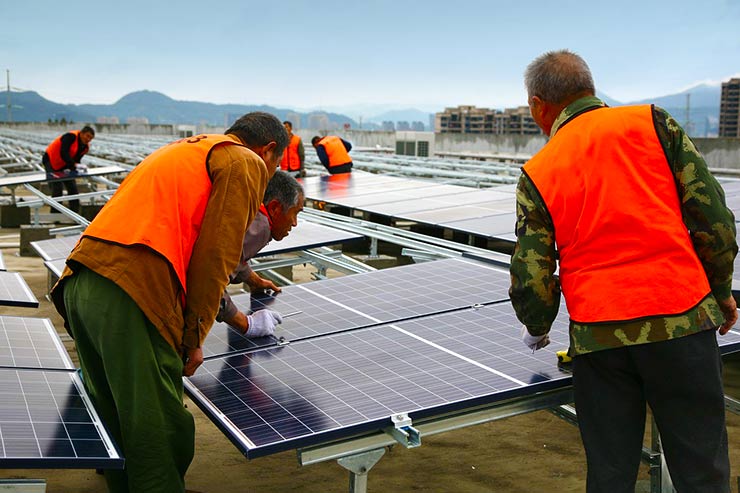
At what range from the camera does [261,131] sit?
3572 millimetres

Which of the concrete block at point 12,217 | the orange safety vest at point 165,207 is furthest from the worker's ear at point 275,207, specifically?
the concrete block at point 12,217

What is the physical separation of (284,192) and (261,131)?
0.67 metres

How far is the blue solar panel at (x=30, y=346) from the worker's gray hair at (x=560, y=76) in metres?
2.49

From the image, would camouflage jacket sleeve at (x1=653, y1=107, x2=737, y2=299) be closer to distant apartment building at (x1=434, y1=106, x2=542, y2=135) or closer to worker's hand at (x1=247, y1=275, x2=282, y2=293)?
worker's hand at (x1=247, y1=275, x2=282, y2=293)

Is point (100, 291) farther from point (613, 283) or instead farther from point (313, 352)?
point (613, 283)

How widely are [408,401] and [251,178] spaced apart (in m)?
1.06

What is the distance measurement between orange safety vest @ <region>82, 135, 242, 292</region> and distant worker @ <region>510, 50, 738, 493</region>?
1.23 m

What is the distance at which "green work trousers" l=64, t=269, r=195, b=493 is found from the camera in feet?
10.4

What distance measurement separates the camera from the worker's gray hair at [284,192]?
165 inches

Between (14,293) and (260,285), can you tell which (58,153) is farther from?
(260,285)

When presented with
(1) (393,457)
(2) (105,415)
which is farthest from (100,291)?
(1) (393,457)

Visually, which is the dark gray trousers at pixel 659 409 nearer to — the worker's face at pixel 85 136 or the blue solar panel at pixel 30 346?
the blue solar panel at pixel 30 346

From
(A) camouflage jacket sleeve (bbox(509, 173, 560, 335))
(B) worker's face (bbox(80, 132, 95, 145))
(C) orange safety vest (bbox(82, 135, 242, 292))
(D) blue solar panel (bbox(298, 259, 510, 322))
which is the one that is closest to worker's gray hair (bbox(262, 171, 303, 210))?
(D) blue solar panel (bbox(298, 259, 510, 322))

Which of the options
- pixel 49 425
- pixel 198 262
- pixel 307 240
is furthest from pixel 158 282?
pixel 307 240
